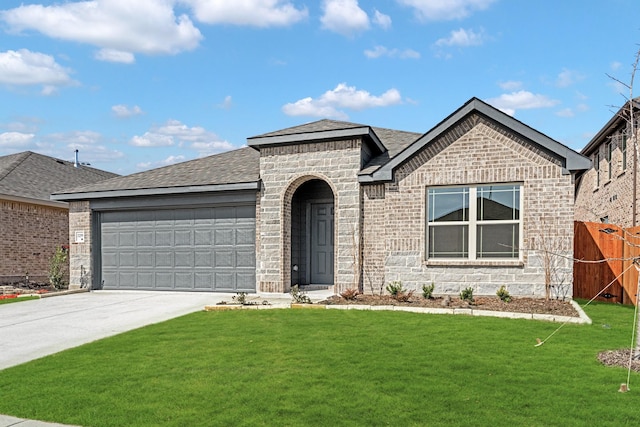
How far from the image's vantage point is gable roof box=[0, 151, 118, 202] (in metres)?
18.9

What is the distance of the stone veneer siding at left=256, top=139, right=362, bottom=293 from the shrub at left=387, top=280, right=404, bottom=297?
3.34ft

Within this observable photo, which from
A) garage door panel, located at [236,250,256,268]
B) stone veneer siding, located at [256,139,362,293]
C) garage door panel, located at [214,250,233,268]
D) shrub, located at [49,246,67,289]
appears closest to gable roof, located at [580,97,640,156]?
stone veneer siding, located at [256,139,362,293]

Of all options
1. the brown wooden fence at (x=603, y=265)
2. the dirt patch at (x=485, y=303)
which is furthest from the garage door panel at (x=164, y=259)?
the brown wooden fence at (x=603, y=265)

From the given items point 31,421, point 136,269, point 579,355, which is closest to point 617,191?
point 579,355

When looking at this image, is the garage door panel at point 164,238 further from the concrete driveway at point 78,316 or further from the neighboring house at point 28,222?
the neighboring house at point 28,222

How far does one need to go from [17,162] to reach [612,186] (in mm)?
26154

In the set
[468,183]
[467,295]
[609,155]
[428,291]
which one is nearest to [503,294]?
[467,295]

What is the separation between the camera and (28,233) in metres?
18.4

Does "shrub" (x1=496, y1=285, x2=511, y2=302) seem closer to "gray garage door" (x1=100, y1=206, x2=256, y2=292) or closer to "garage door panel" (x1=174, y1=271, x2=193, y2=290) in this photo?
"gray garage door" (x1=100, y1=206, x2=256, y2=292)

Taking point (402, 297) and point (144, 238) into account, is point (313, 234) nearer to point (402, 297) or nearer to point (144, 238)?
point (402, 297)

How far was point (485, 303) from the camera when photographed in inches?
418

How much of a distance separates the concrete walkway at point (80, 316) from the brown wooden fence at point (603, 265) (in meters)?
7.11

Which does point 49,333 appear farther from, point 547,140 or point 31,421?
point 547,140

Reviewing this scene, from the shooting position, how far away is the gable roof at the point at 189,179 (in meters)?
14.1
